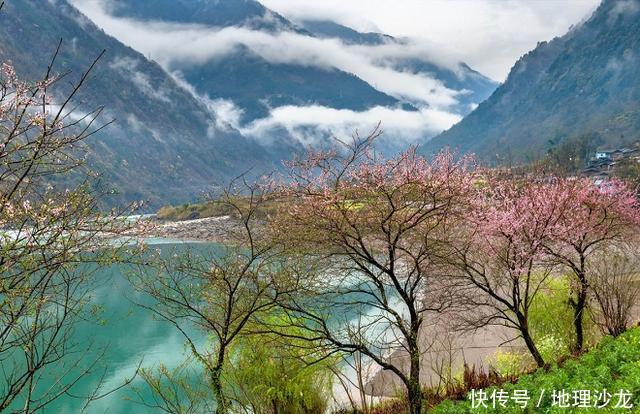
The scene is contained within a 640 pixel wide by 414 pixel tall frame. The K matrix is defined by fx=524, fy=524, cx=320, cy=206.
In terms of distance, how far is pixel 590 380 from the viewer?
12844 mm

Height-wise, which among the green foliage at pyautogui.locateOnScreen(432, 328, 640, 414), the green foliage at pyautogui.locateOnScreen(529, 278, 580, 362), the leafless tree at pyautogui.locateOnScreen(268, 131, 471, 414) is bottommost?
the green foliage at pyautogui.locateOnScreen(432, 328, 640, 414)

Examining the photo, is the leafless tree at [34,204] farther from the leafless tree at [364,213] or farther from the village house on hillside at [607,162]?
the village house on hillside at [607,162]

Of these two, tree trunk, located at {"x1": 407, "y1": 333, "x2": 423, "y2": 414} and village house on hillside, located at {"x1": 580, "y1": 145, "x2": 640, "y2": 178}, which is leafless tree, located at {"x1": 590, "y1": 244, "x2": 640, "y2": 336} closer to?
tree trunk, located at {"x1": 407, "y1": 333, "x2": 423, "y2": 414}

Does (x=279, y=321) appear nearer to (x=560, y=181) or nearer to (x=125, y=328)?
(x=560, y=181)

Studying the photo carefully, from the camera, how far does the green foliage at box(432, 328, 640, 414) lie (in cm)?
1146

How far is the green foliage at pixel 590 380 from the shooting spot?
37.6 ft

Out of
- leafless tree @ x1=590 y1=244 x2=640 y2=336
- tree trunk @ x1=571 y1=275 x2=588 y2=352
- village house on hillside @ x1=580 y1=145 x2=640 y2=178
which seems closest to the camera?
tree trunk @ x1=571 y1=275 x2=588 y2=352

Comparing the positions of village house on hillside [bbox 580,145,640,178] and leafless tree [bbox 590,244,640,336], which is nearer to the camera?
leafless tree [bbox 590,244,640,336]

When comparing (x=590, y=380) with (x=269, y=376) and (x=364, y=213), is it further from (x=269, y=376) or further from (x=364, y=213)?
(x=269, y=376)

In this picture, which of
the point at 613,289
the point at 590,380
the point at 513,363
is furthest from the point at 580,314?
the point at 590,380

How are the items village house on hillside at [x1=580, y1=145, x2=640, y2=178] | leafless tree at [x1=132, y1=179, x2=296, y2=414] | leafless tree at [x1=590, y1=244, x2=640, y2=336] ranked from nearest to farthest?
1. leafless tree at [x1=132, y1=179, x2=296, y2=414]
2. leafless tree at [x1=590, y1=244, x2=640, y2=336]
3. village house on hillside at [x1=580, y1=145, x2=640, y2=178]

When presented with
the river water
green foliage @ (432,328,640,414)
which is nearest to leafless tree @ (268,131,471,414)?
green foliage @ (432,328,640,414)

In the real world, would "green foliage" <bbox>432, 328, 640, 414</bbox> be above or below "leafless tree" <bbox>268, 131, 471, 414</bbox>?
below

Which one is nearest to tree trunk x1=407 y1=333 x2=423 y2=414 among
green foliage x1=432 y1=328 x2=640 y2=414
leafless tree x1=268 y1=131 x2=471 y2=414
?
leafless tree x1=268 y1=131 x2=471 y2=414
